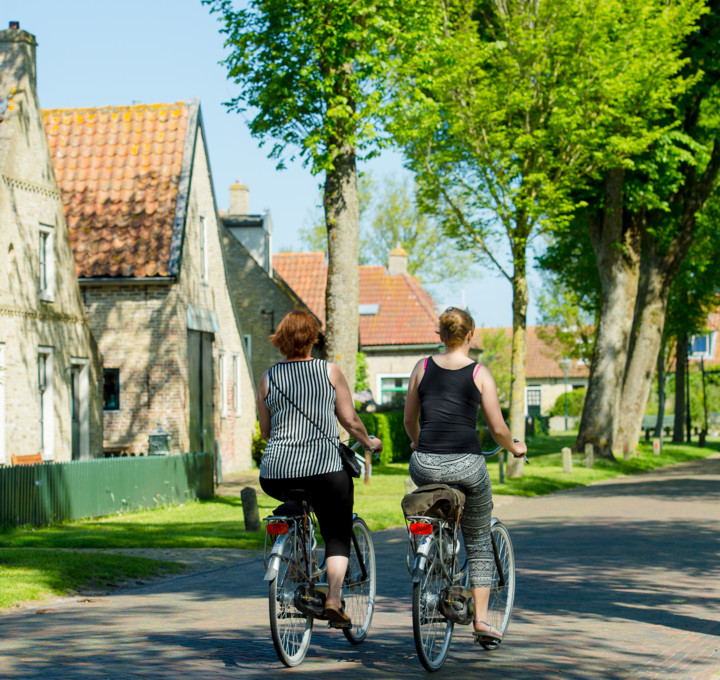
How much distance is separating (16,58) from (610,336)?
60.6ft

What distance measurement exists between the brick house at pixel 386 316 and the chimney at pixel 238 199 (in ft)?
8.44

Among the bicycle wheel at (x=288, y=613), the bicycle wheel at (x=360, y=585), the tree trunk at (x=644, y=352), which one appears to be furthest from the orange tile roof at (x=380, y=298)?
the bicycle wheel at (x=288, y=613)

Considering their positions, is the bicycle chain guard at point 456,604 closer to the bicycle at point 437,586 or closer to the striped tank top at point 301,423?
the bicycle at point 437,586

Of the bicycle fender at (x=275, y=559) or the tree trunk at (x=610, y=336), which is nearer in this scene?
the bicycle fender at (x=275, y=559)

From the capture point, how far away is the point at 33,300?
2209cm

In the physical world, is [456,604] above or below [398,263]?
below

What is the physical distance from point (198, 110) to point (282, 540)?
23.1 meters

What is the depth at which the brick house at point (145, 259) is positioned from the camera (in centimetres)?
2670

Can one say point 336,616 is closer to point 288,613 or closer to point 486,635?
point 288,613

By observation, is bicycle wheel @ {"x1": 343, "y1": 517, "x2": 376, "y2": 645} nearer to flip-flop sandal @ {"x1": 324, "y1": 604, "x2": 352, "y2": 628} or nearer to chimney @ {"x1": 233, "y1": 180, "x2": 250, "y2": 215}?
flip-flop sandal @ {"x1": 324, "y1": 604, "x2": 352, "y2": 628}

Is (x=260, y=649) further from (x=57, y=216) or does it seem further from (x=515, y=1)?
(x=515, y=1)

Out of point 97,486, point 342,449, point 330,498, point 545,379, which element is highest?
point 545,379

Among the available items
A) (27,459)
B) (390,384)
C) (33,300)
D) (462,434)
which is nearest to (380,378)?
(390,384)

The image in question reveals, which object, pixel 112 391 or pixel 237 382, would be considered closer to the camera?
pixel 112 391
